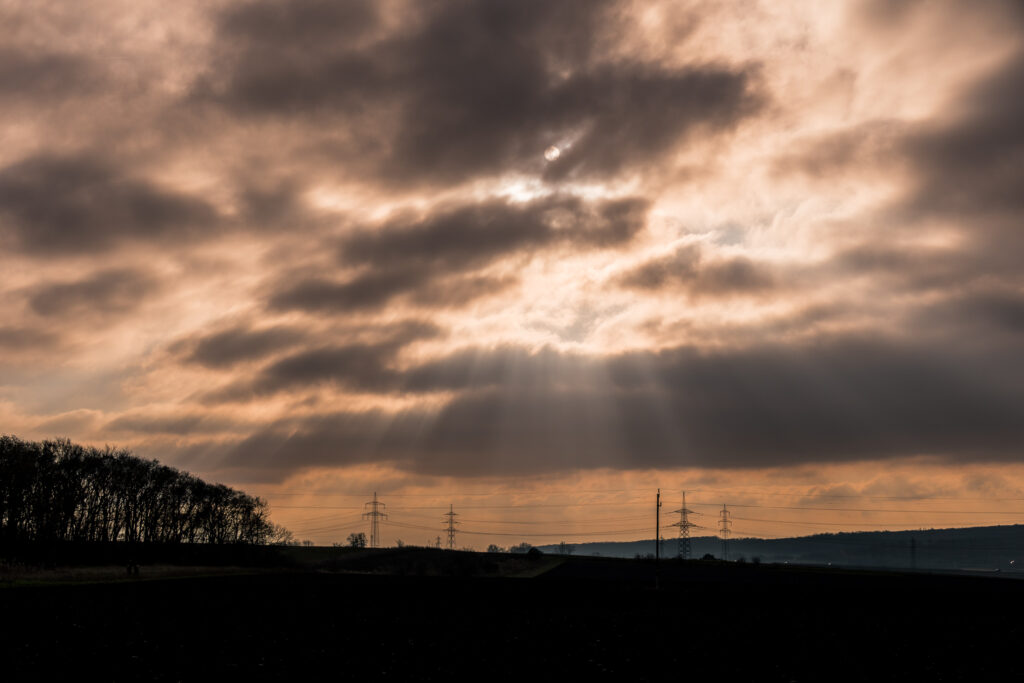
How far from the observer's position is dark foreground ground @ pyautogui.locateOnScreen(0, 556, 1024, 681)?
33344 millimetres

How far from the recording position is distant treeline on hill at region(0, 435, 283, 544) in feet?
451

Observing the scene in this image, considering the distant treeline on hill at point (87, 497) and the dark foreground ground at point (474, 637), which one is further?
the distant treeline on hill at point (87, 497)

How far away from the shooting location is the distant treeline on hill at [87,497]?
13750 centimetres

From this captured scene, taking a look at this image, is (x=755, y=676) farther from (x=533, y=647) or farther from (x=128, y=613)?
(x=128, y=613)

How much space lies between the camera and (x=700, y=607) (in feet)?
258

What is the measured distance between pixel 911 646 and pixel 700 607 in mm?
32034

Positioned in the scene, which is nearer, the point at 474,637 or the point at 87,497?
the point at 474,637

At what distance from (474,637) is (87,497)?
461 feet

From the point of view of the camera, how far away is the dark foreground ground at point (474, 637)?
109ft

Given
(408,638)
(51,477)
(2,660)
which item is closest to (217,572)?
(51,477)

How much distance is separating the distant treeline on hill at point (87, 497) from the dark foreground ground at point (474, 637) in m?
58.8

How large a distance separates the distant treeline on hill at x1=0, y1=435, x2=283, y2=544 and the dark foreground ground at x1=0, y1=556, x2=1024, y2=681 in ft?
193

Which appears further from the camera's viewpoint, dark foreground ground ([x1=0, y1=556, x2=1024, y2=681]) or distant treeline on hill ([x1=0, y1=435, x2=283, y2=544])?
distant treeline on hill ([x1=0, y1=435, x2=283, y2=544])

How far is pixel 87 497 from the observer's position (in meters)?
165
